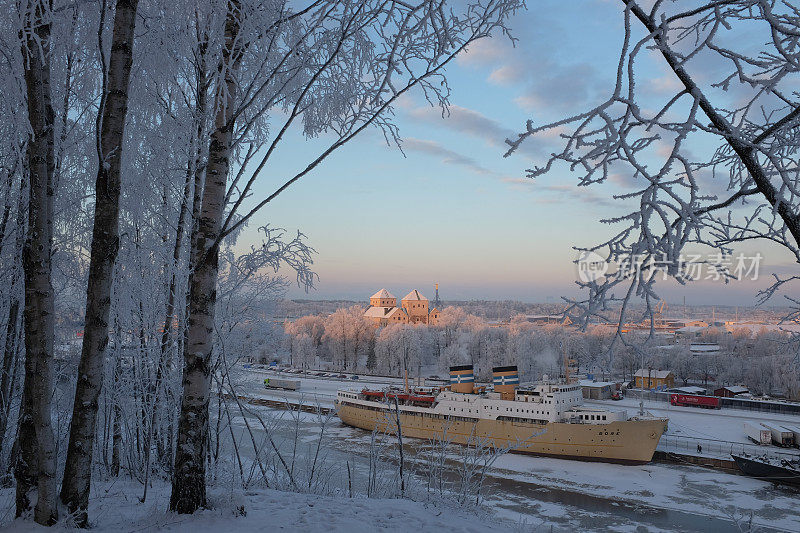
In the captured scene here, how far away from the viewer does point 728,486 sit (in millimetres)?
17812

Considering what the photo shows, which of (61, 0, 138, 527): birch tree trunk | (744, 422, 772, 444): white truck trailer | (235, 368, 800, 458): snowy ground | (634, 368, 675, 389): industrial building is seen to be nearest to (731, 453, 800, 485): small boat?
(235, 368, 800, 458): snowy ground

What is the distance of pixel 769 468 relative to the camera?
61.3ft

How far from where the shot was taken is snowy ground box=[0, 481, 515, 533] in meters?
3.31

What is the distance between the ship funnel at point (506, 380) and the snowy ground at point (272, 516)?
72.0 ft

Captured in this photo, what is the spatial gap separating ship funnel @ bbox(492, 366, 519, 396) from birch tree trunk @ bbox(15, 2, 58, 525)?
2436 centimetres

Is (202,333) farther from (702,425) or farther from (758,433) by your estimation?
(702,425)

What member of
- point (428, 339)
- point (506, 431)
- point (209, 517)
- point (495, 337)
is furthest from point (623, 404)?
point (209, 517)

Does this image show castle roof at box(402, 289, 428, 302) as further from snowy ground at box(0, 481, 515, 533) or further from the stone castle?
snowy ground at box(0, 481, 515, 533)

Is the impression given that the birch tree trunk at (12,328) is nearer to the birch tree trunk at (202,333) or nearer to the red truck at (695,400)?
the birch tree trunk at (202,333)

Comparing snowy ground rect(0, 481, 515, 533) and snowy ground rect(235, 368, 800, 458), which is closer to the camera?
snowy ground rect(0, 481, 515, 533)

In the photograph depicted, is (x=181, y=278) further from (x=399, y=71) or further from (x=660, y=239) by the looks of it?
(x=660, y=239)

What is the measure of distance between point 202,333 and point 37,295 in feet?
3.46

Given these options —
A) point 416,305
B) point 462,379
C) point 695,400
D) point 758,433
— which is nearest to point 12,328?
point 462,379

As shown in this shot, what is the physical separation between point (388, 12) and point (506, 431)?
24053mm
